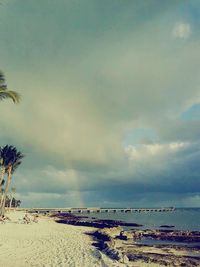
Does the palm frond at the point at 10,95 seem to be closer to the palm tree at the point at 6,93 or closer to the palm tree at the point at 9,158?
the palm tree at the point at 6,93

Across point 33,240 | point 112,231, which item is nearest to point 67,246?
point 33,240

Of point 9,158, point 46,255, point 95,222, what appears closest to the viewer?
point 46,255

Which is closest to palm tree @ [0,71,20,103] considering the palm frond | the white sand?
the palm frond

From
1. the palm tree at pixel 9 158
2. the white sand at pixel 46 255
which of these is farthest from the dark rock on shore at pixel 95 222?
the white sand at pixel 46 255

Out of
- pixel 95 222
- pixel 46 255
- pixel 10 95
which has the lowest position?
pixel 46 255

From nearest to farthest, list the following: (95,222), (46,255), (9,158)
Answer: (46,255) → (9,158) → (95,222)

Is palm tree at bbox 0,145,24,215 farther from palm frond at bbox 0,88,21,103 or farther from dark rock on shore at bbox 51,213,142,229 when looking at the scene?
palm frond at bbox 0,88,21,103

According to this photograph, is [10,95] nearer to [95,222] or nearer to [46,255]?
[46,255]

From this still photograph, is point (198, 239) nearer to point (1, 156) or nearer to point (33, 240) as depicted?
point (33, 240)

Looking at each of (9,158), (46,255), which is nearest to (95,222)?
(9,158)

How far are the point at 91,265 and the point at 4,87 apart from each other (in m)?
14.1

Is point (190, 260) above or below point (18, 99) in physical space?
below

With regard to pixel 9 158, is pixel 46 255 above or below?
below

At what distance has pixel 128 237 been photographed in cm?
3625
